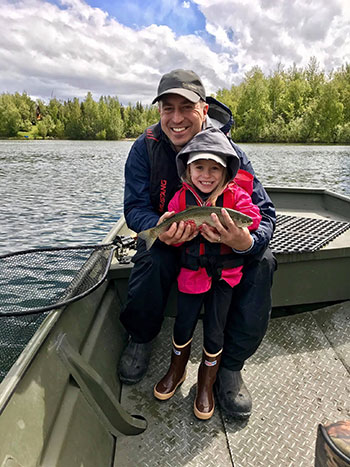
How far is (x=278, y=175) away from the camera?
2222 centimetres

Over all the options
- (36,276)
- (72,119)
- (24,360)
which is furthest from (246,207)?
(72,119)

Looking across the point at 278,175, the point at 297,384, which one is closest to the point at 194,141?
the point at 297,384

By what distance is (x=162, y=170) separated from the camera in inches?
95.3

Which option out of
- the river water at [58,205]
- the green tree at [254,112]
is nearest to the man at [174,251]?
the river water at [58,205]

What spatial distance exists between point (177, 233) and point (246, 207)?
1.56 ft

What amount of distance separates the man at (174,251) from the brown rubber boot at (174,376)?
0.67ft

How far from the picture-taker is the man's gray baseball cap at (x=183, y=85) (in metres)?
2.15

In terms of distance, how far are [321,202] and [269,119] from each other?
64568 mm

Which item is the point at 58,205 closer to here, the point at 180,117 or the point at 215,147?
the point at 180,117

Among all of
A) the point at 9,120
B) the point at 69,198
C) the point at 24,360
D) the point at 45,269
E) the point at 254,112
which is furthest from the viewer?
the point at 9,120

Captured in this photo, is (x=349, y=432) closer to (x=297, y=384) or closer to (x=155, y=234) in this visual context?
(x=155, y=234)

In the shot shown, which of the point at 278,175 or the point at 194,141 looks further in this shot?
the point at 278,175

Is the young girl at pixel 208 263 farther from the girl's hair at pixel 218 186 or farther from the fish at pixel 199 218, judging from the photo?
the fish at pixel 199 218

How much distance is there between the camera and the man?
6.80ft
